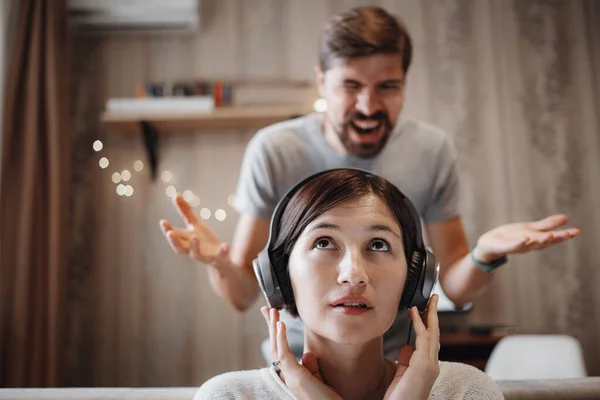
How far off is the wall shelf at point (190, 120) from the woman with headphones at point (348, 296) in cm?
183

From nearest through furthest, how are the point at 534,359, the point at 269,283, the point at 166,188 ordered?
the point at 269,283
the point at 534,359
the point at 166,188

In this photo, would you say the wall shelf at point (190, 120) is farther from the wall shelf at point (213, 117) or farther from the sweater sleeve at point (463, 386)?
the sweater sleeve at point (463, 386)

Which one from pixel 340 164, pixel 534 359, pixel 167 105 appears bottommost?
pixel 534 359

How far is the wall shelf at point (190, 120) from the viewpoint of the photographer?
283cm

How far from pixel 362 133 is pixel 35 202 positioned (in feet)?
6.21

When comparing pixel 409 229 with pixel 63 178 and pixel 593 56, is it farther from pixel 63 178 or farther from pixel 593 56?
pixel 593 56

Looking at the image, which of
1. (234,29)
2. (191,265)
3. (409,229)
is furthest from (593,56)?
(409,229)

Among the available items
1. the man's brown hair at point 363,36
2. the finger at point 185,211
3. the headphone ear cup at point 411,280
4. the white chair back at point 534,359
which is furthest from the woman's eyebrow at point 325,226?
the white chair back at point 534,359

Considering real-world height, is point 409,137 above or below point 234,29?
below

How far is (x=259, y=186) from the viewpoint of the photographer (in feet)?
5.02

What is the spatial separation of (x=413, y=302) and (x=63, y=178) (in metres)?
2.32

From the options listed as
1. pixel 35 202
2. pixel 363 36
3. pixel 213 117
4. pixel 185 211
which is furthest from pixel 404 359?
pixel 35 202

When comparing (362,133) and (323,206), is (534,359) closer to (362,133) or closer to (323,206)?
(362,133)

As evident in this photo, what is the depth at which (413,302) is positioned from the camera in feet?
3.27
